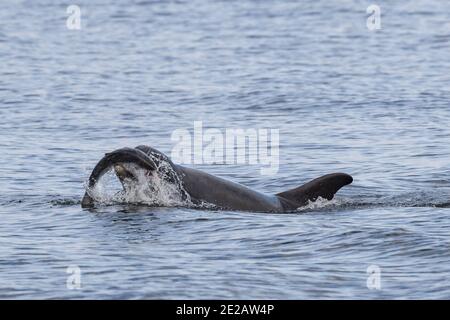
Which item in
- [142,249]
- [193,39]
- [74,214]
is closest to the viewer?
[142,249]

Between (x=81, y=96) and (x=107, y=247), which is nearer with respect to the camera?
(x=107, y=247)

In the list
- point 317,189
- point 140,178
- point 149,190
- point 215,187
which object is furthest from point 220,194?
point 317,189

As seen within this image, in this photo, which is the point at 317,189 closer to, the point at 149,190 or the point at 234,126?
the point at 149,190

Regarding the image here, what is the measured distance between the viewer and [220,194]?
58.4ft

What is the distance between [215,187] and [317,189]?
1.39 meters

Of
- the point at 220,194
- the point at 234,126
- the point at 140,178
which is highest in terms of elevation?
the point at 234,126

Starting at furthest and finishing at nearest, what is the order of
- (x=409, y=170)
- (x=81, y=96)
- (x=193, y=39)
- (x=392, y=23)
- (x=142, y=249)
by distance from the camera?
(x=392, y=23) < (x=193, y=39) < (x=81, y=96) < (x=409, y=170) < (x=142, y=249)

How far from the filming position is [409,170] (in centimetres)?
2164

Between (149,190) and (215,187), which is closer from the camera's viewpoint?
(149,190)

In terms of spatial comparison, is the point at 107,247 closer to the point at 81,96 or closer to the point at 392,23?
the point at 81,96

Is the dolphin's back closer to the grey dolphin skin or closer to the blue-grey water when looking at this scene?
the grey dolphin skin

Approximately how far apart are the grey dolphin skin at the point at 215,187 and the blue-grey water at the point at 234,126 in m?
0.27
